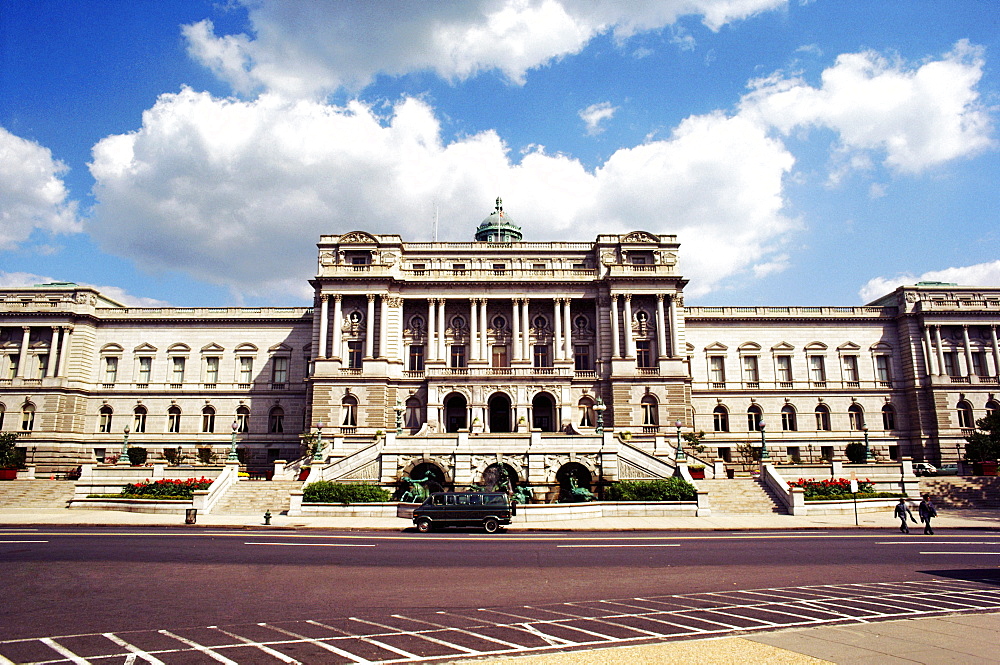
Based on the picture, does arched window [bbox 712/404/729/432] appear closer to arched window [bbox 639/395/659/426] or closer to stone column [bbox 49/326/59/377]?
arched window [bbox 639/395/659/426]

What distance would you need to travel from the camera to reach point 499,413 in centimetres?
5978

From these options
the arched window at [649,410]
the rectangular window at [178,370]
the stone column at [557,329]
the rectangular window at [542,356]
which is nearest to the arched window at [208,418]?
the rectangular window at [178,370]

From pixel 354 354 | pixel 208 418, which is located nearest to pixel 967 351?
pixel 354 354

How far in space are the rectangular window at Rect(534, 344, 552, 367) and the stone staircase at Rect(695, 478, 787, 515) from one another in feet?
75.1

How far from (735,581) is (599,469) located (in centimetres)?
2739

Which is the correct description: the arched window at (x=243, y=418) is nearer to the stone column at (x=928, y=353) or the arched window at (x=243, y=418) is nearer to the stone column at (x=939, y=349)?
the stone column at (x=928, y=353)

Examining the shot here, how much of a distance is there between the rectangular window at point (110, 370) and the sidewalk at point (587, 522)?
31.4 m

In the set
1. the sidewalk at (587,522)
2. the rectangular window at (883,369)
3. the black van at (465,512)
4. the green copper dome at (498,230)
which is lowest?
the sidewalk at (587,522)

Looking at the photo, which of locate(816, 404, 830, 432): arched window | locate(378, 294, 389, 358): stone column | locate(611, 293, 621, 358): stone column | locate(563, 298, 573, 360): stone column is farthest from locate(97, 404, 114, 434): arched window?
locate(816, 404, 830, 432): arched window

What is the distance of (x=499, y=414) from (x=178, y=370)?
1349 inches

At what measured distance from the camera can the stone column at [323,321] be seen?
2366 inches

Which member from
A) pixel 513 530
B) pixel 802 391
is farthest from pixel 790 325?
pixel 513 530

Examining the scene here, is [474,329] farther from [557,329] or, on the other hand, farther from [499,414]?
[499,414]

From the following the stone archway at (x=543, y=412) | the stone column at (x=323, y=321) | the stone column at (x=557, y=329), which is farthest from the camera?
the stone column at (x=557, y=329)
